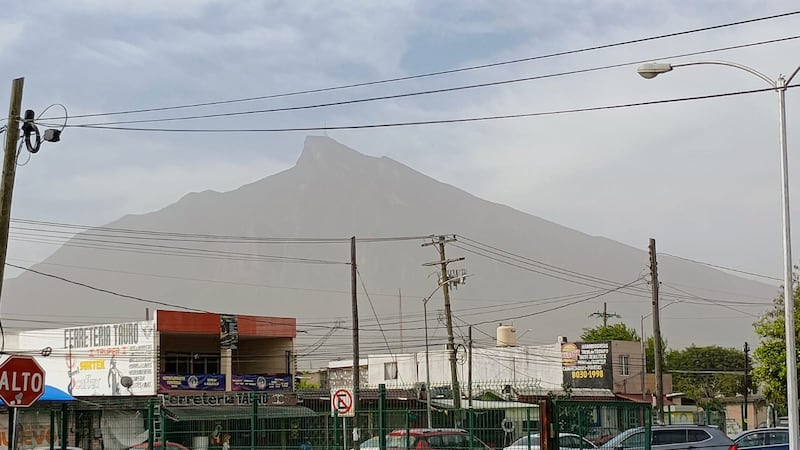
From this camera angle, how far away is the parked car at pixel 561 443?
20750 mm

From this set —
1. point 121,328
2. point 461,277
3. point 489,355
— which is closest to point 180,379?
point 121,328

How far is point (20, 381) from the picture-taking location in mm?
16500

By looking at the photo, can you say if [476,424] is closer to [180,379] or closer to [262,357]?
[180,379]

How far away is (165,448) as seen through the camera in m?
25.2

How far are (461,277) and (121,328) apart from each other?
1903 cm

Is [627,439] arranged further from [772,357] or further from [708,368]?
[708,368]

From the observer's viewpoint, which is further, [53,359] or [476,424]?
[53,359]

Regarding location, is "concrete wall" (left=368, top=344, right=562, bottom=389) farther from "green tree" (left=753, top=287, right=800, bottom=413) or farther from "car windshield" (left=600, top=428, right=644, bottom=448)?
"car windshield" (left=600, top=428, right=644, bottom=448)

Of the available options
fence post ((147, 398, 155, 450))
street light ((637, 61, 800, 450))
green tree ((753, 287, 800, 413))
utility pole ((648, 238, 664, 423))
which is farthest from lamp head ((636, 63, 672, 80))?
utility pole ((648, 238, 664, 423))

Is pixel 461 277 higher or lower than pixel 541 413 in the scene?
higher

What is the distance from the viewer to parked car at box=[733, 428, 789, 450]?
31016mm

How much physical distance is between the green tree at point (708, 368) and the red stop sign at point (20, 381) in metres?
106

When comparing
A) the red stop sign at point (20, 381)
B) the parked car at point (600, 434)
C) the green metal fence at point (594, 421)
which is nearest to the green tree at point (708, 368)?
the green metal fence at point (594, 421)

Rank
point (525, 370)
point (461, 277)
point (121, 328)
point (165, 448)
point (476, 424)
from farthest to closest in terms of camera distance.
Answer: point (525, 370) → point (121, 328) → point (461, 277) → point (165, 448) → point (476, 424)
